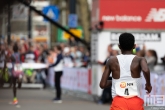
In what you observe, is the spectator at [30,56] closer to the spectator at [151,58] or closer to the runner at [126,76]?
the spectator at [151,58]

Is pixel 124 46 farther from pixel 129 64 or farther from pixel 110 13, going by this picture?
pixel 110 13

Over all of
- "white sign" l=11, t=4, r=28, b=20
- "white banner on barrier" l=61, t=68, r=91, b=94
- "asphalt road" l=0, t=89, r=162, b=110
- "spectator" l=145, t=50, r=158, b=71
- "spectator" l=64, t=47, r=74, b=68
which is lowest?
"asphalt road" l=0, t=89, r=162, b=110

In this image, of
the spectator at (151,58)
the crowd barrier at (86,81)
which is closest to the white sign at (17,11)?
the crowd barrier at (86,81)

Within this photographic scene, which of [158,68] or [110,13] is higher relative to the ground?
[110,13]

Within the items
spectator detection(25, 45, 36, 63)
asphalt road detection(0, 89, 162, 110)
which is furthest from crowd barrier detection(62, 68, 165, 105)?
spectator detection(25, 45, 36, 63)

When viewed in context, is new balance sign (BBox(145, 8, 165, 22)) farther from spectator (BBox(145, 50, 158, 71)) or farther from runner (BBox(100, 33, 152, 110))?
runner (BBox(100, 33, 152, 110))

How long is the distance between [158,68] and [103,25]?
6.68ft

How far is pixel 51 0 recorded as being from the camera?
52.2 m

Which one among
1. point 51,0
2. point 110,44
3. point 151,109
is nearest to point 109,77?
point 151,109

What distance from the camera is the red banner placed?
18.6 metres

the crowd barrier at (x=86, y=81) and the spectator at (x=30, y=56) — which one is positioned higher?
the spectator at (x=30, y=56)

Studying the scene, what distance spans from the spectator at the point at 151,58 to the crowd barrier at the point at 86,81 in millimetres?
1682

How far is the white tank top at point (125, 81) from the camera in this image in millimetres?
7645

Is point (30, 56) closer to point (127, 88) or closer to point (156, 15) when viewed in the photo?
point (156, 15)
